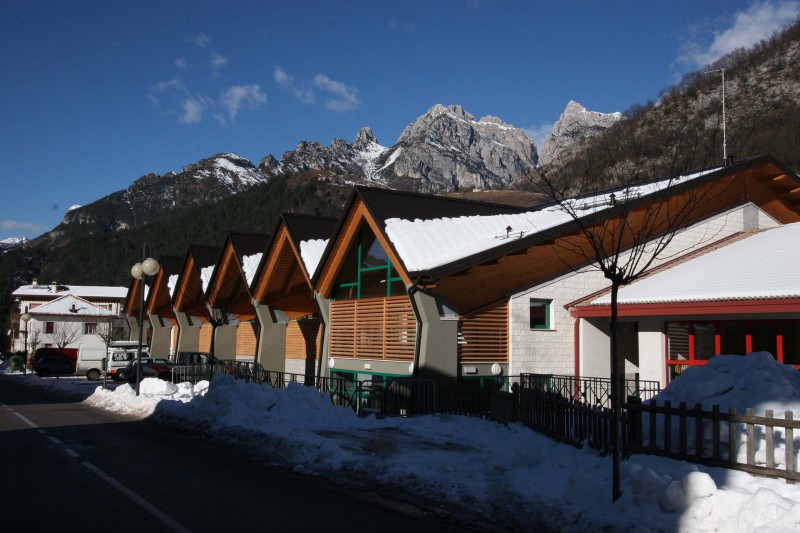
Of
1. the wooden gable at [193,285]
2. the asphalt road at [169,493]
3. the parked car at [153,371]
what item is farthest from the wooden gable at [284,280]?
the asphalt road at [169,493]

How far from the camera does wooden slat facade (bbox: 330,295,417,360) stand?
2188cm

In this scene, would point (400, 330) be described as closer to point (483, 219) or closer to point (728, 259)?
point (483, 219)

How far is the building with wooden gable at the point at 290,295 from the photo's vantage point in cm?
2820

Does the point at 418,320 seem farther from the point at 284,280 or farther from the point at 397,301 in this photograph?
the point at 284,280

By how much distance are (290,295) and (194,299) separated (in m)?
14.0

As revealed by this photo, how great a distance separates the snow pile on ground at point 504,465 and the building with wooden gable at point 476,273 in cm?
426

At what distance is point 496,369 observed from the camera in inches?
829

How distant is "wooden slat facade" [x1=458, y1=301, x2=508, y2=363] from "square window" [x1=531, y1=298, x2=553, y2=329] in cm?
105

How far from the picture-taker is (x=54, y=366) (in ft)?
155

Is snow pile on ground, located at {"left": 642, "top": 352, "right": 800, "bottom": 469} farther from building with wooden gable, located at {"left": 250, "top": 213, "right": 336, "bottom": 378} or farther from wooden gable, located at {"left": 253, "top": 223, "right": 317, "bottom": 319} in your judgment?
wooden gable, located at {"left": 253, "top": 223, "right": 317, "bottom": 319}

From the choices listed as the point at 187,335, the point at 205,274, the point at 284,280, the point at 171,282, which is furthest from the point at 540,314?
the point at 171,282

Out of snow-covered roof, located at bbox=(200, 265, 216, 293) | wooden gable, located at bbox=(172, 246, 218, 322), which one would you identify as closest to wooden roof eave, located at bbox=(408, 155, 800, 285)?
snow-covered roof, located at bbox=(200, 265, 216, 293)

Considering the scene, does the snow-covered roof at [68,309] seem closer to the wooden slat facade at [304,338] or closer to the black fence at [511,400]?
the wooden slat facade at [304,338]

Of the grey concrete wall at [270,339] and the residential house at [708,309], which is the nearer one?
the residential house at [708,309]
